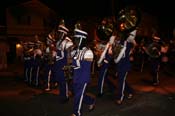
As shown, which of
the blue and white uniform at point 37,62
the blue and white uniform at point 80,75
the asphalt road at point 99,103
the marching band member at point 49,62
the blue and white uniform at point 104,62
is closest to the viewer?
the blue and white uniform at point 80,75

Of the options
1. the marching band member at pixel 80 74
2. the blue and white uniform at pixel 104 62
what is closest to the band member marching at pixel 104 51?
the blue and white uniform at pixel 104 62

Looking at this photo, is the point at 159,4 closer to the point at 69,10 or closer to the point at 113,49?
the point at 69,10

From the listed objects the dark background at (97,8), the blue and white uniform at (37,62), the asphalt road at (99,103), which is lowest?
the asphalt road at (99,103)

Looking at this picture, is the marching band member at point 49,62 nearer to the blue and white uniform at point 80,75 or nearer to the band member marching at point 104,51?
the band member marching at point 104,51

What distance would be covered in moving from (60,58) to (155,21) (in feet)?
130

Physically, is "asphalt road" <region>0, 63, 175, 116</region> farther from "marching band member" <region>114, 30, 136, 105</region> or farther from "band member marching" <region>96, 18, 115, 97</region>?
"marching band member" <region>114, 30, 136, 105</region>

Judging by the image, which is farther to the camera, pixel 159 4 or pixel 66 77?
pixel 159 4

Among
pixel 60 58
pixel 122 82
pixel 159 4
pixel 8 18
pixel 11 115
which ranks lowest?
pixel 11 115

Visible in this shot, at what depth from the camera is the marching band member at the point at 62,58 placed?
366 inches

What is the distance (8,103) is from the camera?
9969 mm

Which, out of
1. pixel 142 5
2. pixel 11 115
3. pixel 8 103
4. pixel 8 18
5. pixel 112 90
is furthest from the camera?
pixel 142 5

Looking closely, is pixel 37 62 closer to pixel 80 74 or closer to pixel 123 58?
pixel 123 58

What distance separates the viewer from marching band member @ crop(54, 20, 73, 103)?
9289 mm

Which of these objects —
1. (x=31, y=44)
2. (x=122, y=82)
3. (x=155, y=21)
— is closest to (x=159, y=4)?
(x=155, y=21)
